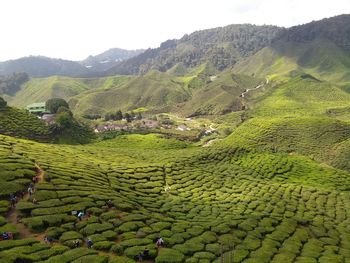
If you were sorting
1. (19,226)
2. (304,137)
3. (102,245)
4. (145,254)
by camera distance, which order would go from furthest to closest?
(304,137) < (19,226) < (102,245) < (145,254)

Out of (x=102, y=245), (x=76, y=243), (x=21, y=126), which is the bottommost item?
(x=102, y=245)

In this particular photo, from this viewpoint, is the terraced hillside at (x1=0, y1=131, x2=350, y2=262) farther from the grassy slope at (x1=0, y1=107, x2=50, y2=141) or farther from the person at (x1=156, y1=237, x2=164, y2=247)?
the grassy slope at (x1=0, y1=107, x2=50, y2=141)

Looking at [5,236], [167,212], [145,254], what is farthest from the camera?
[167,212]

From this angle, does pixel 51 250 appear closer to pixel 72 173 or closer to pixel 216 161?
pixel 72 173

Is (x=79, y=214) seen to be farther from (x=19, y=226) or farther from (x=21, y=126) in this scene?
(x=21, y=126)

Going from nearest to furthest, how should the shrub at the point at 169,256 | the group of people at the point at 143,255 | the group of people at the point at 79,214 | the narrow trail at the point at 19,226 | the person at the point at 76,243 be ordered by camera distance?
the group of people at the point at 143,255
the shrub at the point at 169,256
the person at the point at 76,243
the narrow trail at the point at 19,226
the group of people at the point at 79,214

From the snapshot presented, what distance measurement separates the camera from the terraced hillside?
44594 millimetres

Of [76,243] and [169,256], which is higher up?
[76,243]

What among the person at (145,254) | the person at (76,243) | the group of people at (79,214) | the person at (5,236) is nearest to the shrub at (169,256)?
the person at (145,254)

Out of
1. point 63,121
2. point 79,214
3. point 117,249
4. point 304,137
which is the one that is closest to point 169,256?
point 117,249

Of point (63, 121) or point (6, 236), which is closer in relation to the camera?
point (6, 236)

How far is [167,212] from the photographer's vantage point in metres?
62.1

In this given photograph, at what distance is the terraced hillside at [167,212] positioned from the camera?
44.6 metres

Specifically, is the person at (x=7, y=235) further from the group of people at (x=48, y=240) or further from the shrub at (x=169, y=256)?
the shrub at (x=169, y=256)
